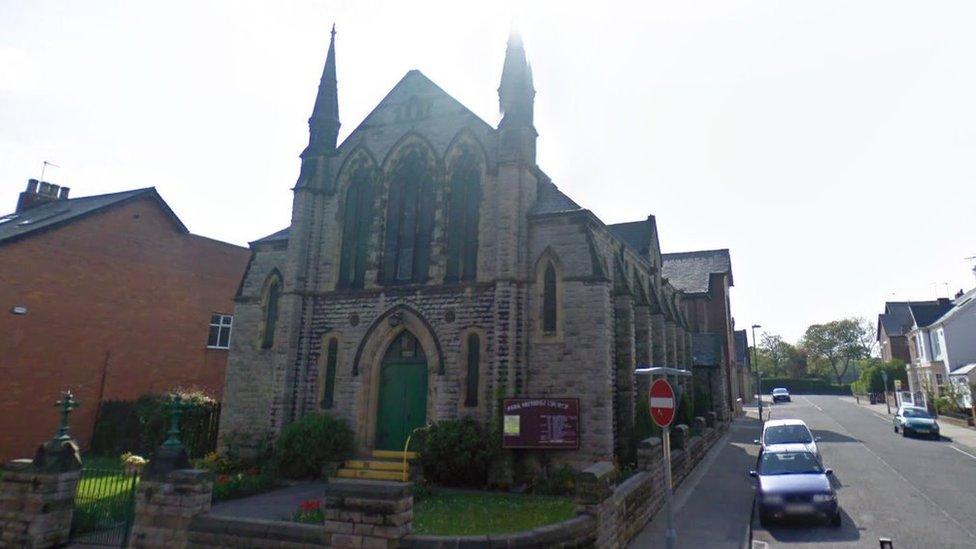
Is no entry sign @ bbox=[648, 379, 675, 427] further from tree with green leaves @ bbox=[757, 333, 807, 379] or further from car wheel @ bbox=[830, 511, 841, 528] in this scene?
tree with green leaves @ bbox=[757, 333, 807, 379]

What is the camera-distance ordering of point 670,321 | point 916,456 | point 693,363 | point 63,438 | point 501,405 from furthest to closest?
point 693,363, point 670,321, point 916,456, point 501,405, point 63,438

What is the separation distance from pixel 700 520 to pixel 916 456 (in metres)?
15.6

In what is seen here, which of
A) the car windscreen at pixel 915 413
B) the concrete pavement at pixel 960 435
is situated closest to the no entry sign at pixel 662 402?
the concrete pavement at pixel 960 435

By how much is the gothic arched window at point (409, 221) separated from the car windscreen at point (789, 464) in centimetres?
1088

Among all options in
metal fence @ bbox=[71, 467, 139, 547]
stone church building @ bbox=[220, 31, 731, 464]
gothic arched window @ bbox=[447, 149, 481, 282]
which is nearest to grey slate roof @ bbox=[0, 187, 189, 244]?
stone church building @ bbox=[220, 31, 731, 464]

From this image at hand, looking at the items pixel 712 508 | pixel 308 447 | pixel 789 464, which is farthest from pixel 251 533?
pixel 789 464

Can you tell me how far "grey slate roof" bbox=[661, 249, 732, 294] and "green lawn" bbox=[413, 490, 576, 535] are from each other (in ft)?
102

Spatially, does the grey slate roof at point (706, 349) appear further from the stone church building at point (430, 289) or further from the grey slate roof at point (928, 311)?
the grey slate roof at point (928, 311)

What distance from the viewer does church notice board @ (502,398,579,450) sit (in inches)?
565

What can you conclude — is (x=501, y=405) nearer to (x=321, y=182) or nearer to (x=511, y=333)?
(x=511, y=333)

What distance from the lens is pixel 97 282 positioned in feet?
76.4

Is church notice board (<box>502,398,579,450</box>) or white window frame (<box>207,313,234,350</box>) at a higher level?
white window frame (<box>207,313,234,350</box>)

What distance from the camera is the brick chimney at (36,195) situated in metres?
28.6

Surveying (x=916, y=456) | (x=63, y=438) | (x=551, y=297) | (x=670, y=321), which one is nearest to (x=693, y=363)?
(x=670, y=321)
